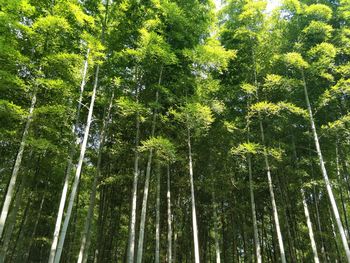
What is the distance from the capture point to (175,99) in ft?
27.5

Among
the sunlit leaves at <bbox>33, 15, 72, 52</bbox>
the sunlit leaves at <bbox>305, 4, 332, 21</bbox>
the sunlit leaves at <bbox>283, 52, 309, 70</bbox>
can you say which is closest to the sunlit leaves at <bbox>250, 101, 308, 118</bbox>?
the sunlit leaves at <bbox>283, 52, 309, 70</bbox>

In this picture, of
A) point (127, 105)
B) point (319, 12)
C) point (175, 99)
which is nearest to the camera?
point (127, 105)

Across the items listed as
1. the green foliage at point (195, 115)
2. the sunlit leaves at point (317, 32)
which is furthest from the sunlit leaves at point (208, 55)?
the sunlit leaves at point (317, 32)

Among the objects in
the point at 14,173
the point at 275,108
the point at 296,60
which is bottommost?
the point at 14,173

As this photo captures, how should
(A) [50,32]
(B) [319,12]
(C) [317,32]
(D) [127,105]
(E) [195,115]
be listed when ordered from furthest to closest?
(B) [319,12] < (C) [317,32] < (E) [195,115] < (D) [127,105] < (A) [50,32]

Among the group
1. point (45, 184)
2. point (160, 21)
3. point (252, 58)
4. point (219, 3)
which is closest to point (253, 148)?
point (252, 58)

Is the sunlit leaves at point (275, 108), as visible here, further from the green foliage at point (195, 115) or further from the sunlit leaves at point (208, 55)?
the sunlit leaves at point (208, 55)

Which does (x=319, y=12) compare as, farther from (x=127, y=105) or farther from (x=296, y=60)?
(x=127, y=105)

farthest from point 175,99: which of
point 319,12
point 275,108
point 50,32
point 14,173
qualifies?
point 319,12

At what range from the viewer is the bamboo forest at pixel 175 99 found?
22.2 ft

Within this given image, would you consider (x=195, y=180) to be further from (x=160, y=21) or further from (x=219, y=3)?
(x=219, y=3)

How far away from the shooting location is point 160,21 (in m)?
7.87

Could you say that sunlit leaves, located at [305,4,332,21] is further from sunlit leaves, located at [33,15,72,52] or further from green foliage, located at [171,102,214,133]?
sunlit leaves, located at [33,15,72,52]

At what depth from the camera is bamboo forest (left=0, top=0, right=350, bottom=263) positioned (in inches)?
267
